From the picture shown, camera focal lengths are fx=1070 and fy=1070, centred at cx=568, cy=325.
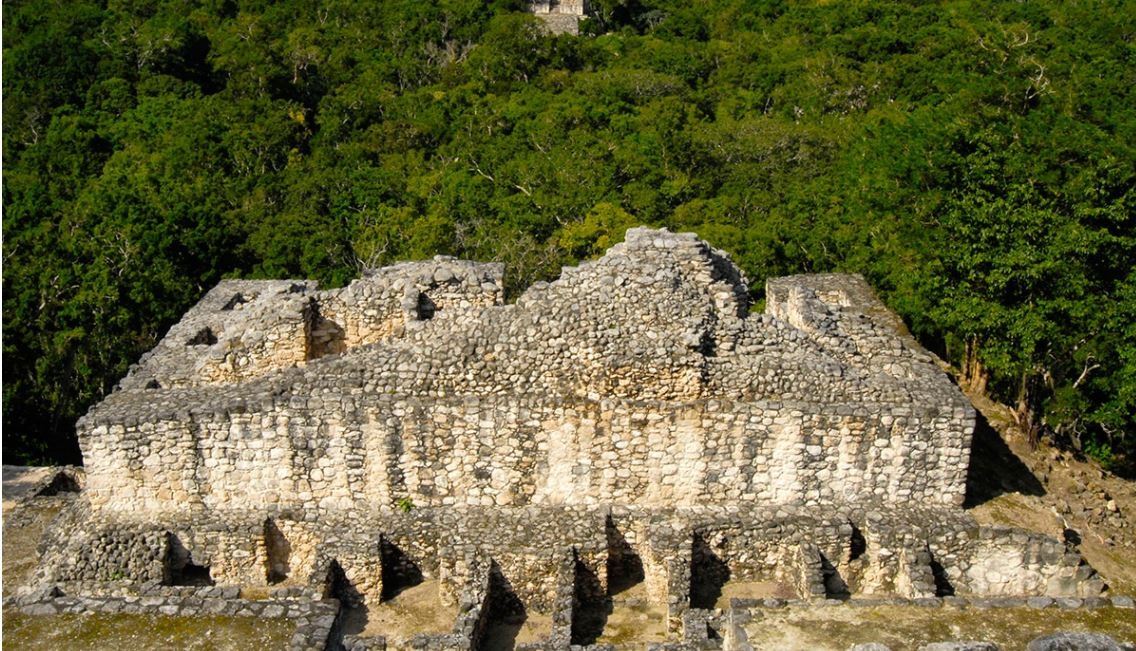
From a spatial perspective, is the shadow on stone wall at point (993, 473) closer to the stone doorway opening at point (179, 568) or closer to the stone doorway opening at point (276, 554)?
the stone doorway opening at point (276, 554)

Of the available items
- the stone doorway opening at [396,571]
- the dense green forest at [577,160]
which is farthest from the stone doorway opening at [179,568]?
the dense green forest at [577,160]

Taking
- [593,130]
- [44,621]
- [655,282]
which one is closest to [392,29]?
[593,130]

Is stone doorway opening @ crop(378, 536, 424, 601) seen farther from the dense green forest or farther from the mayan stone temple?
the dense green forest

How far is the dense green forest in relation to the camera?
16172mm

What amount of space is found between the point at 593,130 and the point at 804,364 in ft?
75.1

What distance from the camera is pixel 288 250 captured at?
26047 millimetres

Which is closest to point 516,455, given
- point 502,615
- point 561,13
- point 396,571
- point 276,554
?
point 502,615

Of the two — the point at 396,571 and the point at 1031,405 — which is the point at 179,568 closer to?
the point at 396,571

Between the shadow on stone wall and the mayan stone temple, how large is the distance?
101 centimetres

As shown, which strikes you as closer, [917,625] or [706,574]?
[917,625]

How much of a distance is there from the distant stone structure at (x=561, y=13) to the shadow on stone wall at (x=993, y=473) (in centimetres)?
4377

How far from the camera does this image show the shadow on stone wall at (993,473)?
13770 mm

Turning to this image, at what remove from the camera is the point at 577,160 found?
30031 mm

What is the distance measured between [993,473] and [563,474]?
599 cm
